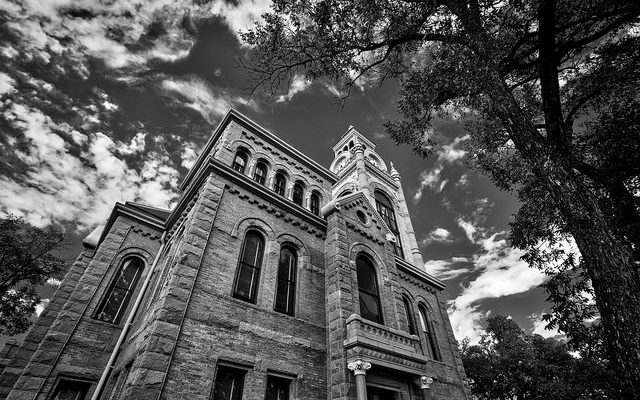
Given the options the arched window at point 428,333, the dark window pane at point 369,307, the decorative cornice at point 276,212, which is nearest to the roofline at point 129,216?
the decorative cornice at point 276,212

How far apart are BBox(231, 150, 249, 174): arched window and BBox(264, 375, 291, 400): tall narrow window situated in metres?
8.15

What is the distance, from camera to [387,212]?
2341 cm

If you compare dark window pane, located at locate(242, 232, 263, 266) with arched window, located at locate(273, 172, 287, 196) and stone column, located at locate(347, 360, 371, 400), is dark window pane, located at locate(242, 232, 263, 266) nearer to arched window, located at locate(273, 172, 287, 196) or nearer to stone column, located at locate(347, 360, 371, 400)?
arched window, located at locate(273, 172, 287, 196)

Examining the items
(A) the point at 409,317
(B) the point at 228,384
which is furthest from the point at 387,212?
(B) the point at 228,384

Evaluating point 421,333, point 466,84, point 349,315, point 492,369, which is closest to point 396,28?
point 466,84

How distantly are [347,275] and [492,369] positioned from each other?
2553cm

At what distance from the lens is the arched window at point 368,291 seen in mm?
11090

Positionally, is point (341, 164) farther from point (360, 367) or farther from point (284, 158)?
point (360, 367)

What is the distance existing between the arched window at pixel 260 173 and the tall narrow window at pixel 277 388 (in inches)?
310

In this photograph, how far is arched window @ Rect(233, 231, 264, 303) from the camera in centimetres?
943

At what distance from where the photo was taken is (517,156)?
11070 millimetres

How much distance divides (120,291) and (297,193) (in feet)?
28.4

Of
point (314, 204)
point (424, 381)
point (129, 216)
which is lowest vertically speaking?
point (424, 381)

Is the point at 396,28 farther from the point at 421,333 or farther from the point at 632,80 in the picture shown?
the point at 421,333
